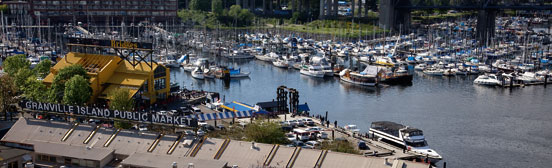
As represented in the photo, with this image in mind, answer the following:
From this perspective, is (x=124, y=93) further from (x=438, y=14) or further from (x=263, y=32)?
(x=438, y=14)

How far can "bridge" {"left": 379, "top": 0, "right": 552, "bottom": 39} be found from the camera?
121 meters

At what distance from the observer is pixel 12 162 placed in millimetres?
34031

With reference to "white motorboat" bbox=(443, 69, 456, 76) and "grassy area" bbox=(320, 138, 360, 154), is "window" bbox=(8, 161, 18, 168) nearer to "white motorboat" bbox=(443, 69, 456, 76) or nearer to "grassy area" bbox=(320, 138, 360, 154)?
"grassy area" bbox=(320, 138, 360, 154)

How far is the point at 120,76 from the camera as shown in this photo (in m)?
57.3

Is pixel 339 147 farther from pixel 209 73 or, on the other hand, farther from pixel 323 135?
pixel 209 73

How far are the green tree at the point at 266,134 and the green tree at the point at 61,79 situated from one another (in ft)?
59.6

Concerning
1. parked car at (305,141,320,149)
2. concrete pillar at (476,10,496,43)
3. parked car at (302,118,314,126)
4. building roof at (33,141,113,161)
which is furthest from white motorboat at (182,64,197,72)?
concrete pillar at (476,10,496,43)

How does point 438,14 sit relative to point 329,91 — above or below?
above

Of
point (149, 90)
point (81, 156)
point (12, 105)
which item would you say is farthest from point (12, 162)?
point (149, 90)

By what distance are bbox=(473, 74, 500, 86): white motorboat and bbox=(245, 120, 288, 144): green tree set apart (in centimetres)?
4588

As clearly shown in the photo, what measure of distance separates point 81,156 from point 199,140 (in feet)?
21.9

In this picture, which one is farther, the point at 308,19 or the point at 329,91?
the point at 308,19

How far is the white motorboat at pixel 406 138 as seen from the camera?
45969 mm

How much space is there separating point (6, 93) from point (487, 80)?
55825 millimetres
